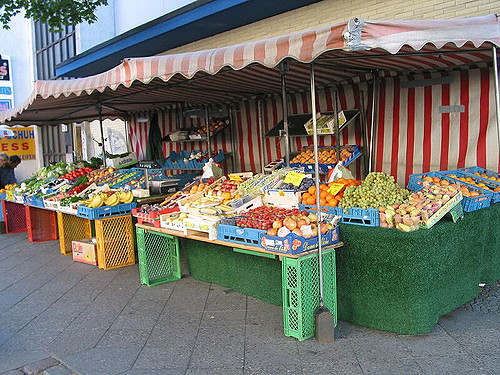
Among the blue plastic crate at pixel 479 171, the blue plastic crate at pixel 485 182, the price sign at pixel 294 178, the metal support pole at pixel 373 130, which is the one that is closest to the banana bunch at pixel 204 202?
the price sign at pixel 294 178

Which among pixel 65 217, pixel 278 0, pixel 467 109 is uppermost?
pixel 278 0

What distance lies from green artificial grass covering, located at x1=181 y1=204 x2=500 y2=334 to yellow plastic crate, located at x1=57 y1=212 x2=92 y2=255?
14.3 ft

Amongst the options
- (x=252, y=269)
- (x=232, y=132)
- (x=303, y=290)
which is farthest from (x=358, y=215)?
(x=232, y=132)

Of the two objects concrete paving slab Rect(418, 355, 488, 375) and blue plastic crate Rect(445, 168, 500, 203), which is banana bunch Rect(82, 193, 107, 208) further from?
concrete paving slab Rect(418, 355, 488, 375)

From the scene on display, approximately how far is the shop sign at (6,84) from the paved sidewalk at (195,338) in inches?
693

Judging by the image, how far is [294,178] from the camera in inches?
225

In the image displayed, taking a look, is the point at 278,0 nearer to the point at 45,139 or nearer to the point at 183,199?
the point at 183,199

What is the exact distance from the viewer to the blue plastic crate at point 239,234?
4.65 m

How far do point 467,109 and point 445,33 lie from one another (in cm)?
261

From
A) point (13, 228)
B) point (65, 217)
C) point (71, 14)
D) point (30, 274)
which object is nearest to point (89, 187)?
point (65, 217)

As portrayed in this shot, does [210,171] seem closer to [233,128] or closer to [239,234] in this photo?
[233,128]

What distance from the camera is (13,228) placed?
429 inches

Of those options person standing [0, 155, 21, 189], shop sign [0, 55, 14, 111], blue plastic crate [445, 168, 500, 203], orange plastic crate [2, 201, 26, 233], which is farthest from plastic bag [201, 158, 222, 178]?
shop sign [0, 55, 14, 111]

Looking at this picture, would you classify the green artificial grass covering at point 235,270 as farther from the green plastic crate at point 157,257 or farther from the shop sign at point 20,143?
the shop sign at point 20,143
